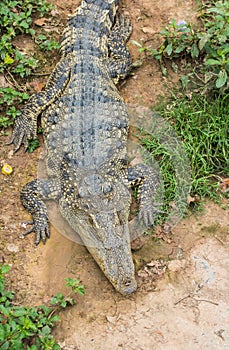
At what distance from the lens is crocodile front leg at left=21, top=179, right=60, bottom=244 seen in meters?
5.02

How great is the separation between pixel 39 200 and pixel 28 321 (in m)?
1.54

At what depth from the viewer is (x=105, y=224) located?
15.1 ft

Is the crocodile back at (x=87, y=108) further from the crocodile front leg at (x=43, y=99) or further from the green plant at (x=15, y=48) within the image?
the green plant at (x=15, y=48)

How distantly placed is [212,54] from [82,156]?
1.97 m

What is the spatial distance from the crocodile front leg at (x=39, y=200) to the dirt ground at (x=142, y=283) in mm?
92

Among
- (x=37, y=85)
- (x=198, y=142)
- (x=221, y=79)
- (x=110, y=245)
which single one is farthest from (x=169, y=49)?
(x=110, y=245)

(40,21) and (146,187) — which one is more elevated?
(40,21)

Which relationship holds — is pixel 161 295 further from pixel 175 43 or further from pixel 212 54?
pixel 175 43

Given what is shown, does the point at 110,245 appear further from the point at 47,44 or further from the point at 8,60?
the point at 47,44

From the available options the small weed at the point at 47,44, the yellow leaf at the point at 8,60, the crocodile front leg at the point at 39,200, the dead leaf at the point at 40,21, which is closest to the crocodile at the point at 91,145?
the crocodile front leg at the point at 39,200

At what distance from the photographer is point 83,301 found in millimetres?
4469

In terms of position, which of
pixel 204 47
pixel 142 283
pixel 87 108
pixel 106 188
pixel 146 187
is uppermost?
pixel 204 47

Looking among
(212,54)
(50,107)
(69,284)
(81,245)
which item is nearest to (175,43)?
(212,54)

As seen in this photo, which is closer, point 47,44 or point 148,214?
point 148,214
